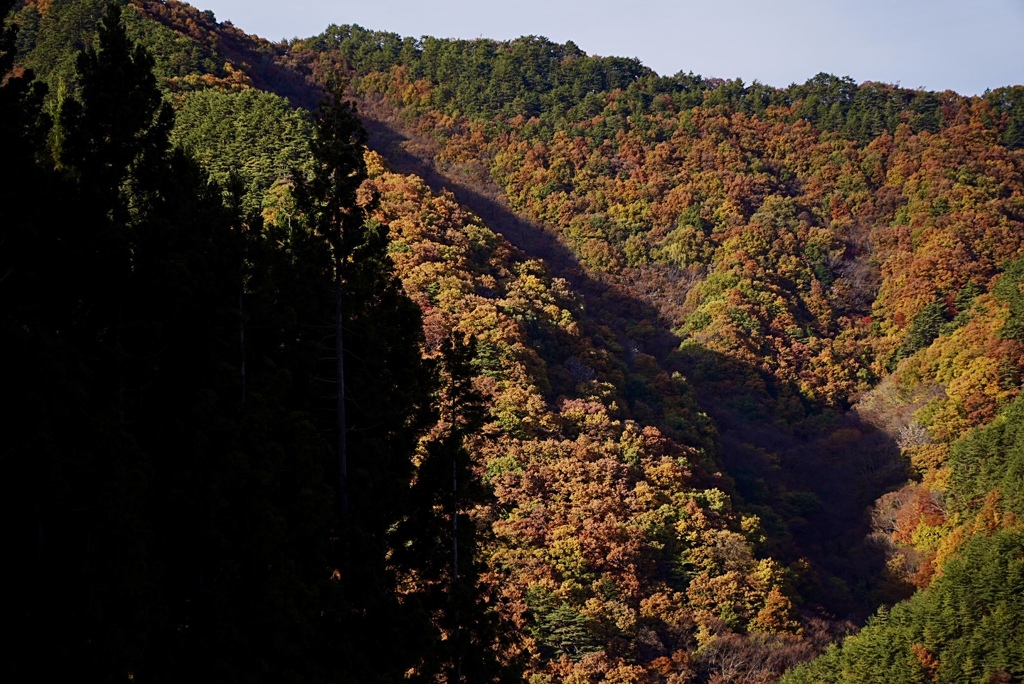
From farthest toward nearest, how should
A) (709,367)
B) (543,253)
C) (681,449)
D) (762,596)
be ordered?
(543,253) < (709,367) < (681,449) < (762,596)

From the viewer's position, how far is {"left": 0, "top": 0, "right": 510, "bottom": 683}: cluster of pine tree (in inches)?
520

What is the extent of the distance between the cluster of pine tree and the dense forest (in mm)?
60

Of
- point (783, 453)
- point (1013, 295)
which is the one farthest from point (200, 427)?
point (1013, 295)

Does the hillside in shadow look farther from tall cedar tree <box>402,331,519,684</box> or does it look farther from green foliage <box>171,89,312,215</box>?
tall cedar tree <box>402,331,519,684</box>

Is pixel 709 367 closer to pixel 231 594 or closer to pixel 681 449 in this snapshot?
pixel 681 449

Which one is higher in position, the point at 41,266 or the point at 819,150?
the point at 819,150

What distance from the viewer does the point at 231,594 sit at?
1592 centimetres

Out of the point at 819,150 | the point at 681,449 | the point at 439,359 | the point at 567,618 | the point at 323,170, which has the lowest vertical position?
the point at 567,618

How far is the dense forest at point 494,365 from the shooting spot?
15625 millimetres

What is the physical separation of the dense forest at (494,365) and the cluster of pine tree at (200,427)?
0.20 ft

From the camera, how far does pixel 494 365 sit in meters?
54.9

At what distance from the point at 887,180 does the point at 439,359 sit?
300 ft

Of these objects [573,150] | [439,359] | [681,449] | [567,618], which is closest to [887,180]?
[573,150]

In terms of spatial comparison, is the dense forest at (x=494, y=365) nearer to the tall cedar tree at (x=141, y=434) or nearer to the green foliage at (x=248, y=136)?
the tall cedar tree at (x=141, y=434)
